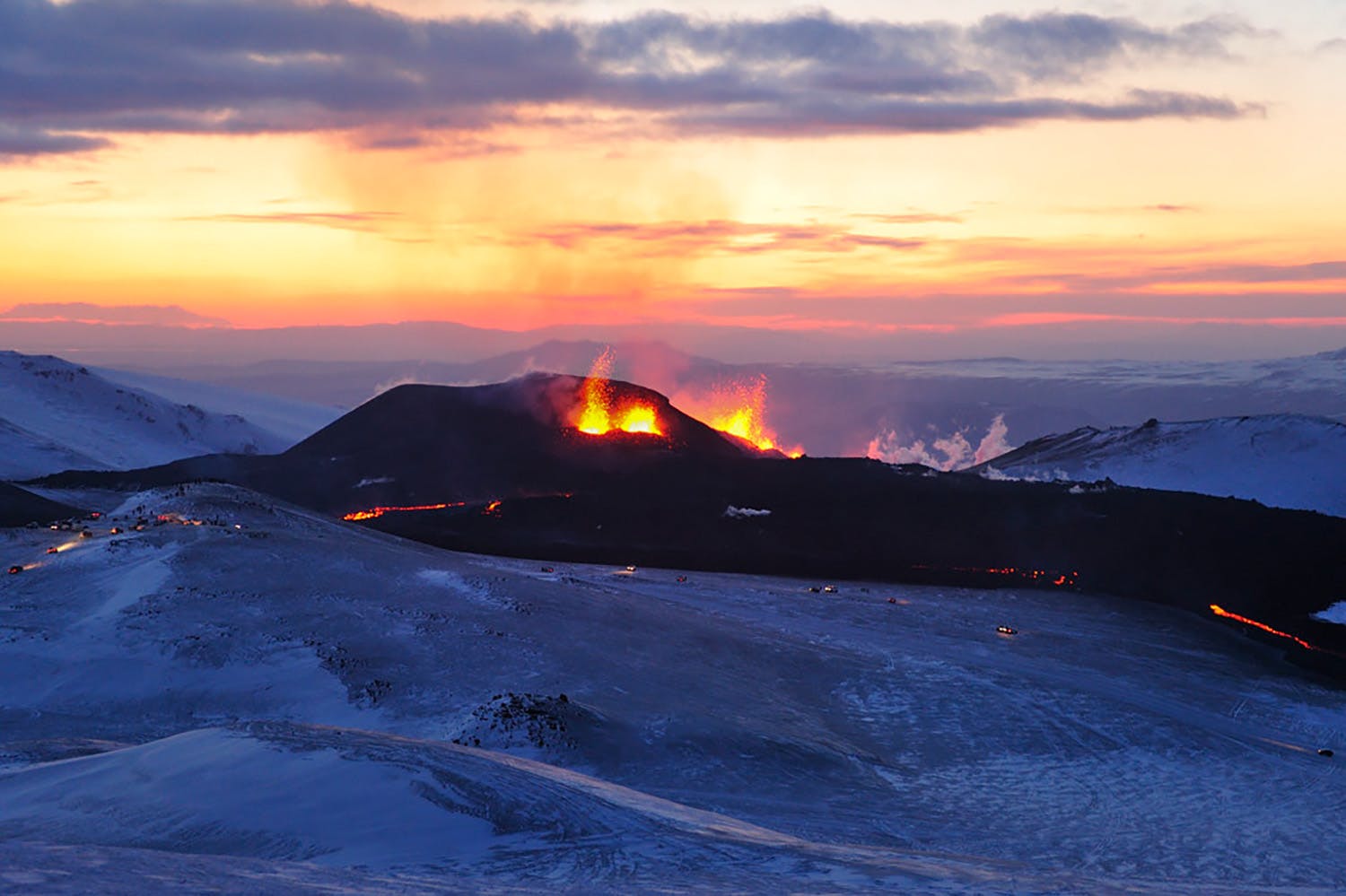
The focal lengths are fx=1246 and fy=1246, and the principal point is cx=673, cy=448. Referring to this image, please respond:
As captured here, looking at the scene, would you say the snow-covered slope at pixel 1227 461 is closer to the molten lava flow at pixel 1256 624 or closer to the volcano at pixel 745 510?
the volcano at pixel 745 510

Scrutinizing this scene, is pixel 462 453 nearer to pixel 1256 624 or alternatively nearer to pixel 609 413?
pixel 609 413

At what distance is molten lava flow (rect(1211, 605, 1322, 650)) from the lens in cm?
9259

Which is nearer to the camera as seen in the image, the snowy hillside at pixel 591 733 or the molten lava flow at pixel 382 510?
the snowy hillside at pixel 591 733

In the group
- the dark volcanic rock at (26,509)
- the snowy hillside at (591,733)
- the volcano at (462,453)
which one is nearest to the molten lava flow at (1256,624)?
the snowy hillside at (591,733)

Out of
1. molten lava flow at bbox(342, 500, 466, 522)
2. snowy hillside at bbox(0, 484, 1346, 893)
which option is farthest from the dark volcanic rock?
molten lava flow at bbox(342, 500, 466, 522)

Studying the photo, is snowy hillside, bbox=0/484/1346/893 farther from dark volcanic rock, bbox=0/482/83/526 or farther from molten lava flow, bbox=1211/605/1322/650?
dark volcanic rock, bbox=0/482/83/526

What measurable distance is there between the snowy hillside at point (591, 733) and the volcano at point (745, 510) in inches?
522

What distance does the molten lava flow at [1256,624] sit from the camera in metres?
92.6

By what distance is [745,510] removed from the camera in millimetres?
126812

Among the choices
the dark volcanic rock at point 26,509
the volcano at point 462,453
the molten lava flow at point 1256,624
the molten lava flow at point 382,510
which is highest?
the volcano at point 462,453

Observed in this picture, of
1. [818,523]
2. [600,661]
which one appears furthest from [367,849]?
[818,523]

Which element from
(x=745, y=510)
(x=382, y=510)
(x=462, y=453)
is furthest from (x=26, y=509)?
(x=745, y=510)

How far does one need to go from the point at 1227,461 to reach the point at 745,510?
2717 inches

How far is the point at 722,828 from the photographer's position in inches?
1330
